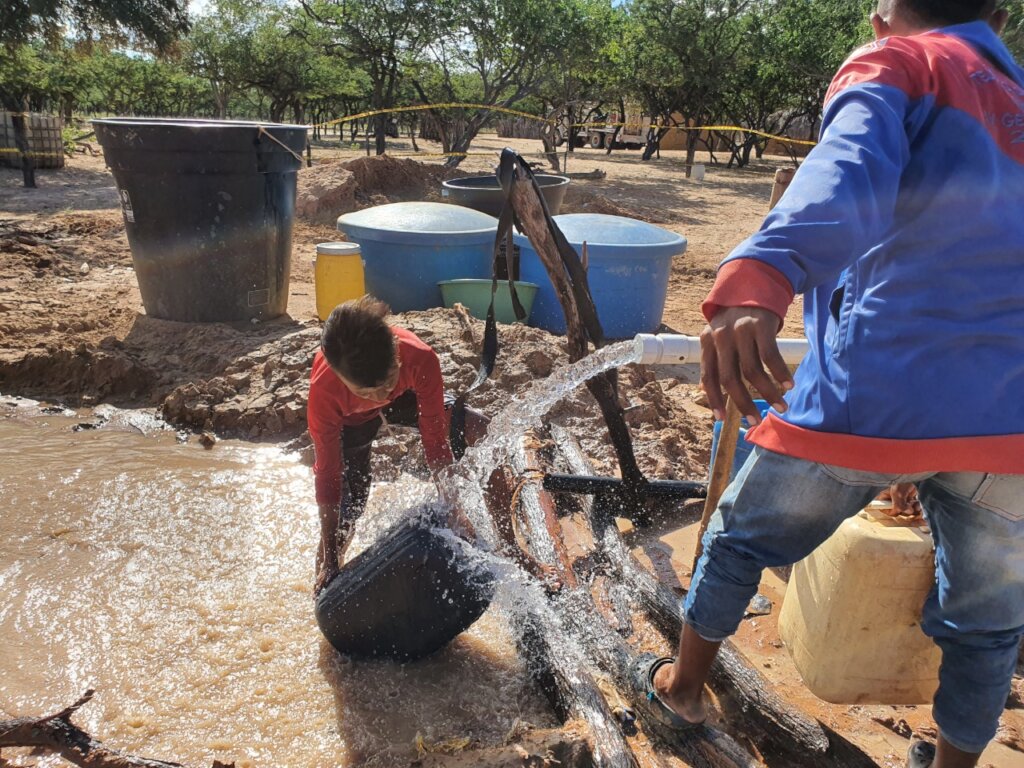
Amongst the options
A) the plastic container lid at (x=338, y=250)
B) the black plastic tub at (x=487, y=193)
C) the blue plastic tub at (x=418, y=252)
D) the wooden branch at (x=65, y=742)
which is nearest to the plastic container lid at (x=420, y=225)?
the blue plastic tub at (x=418, y=252)

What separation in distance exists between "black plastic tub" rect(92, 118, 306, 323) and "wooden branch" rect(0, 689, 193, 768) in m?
3.89

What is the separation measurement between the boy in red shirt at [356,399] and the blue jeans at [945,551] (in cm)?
102

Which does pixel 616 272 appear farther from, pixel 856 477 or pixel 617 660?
pixel 856 477

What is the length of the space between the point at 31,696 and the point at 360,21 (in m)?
16.9

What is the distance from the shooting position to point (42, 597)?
274 centimetres

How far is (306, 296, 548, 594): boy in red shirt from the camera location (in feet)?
7.41

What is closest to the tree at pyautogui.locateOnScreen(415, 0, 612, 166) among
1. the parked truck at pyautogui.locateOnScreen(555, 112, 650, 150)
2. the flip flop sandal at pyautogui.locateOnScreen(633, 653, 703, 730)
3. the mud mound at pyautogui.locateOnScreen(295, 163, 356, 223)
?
the mud mound at pyautogui.locateOnScreen(295, 163, 356, 223)

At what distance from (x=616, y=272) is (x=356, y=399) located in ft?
10.7

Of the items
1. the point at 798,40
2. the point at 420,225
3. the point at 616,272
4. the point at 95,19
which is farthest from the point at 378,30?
the point at 616,272

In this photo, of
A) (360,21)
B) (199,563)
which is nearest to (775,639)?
(199,563)

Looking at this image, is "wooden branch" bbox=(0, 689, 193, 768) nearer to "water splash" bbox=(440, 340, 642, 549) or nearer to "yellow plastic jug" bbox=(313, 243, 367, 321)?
"water splash" bbox=(440, 340, 642, 549)

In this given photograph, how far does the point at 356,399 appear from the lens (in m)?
2.60

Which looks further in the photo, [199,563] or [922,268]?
[199,563]

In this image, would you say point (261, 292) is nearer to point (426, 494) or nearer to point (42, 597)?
point (426, 494)
